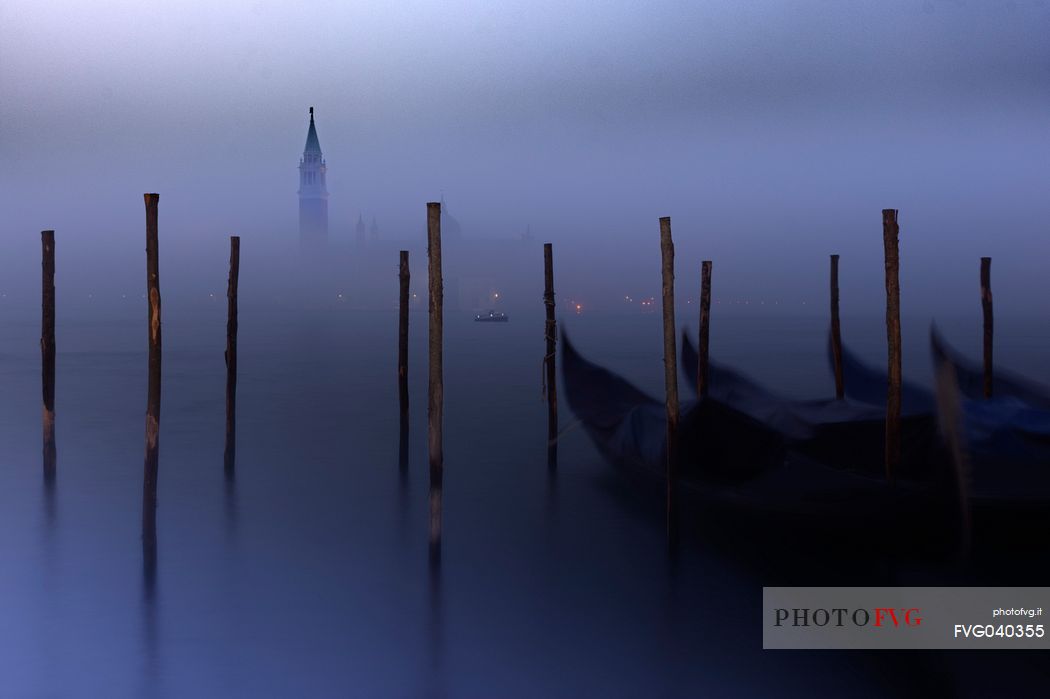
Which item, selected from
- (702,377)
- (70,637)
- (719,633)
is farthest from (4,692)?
(702,377)

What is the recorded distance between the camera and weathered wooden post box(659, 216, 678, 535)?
20.7 ft

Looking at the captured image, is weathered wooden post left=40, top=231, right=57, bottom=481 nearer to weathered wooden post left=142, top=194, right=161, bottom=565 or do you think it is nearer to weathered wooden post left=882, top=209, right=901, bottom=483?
weathered wooden post left=142, top=194, right=161, bottom=565

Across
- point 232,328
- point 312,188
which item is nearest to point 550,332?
point 232,328

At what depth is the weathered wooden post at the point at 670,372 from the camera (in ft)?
20.7

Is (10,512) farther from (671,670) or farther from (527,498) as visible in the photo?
(671,670)

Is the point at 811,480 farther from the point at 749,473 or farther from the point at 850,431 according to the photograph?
the point at 850,431

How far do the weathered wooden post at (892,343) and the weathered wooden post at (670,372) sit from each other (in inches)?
55.6

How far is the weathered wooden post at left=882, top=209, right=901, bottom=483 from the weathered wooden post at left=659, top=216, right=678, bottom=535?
1413mm

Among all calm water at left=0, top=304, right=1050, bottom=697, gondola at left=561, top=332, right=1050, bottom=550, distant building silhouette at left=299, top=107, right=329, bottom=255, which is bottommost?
calm water at left=0, top=304, right=1050, bottom=697

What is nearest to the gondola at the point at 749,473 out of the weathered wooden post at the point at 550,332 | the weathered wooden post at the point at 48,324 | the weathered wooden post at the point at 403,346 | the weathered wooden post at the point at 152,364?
the weathered wooden post at the point at 550,332

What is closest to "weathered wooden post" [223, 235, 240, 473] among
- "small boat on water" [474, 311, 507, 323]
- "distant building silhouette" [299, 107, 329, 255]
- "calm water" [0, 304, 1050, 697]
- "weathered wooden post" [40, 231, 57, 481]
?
"calm water" [0, 304, 1050, 697]

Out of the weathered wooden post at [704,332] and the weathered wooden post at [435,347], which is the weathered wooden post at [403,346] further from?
the weathered wooden post at [435,347]

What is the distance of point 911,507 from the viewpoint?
5.39m

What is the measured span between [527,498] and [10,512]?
484 cm
